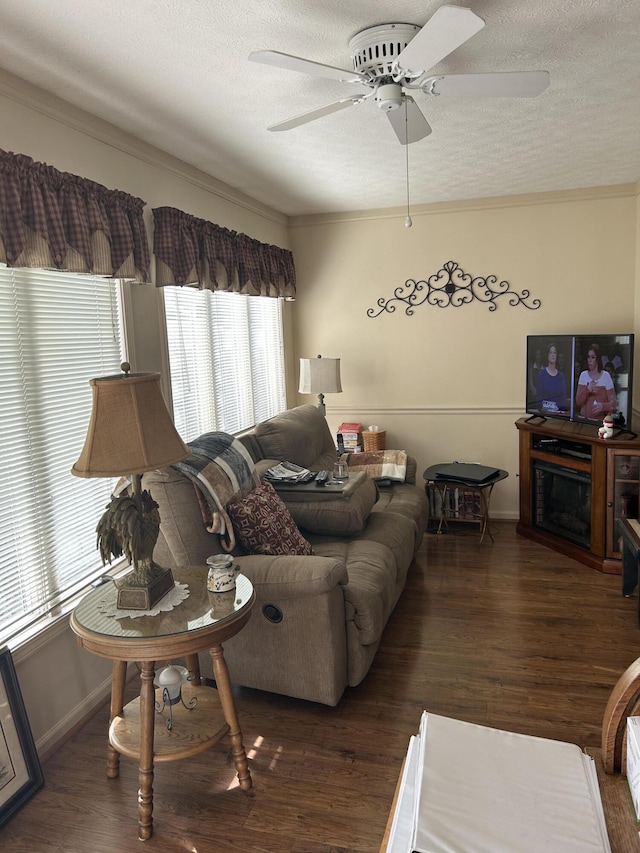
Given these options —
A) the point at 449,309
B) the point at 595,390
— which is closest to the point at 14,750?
the point at 595,390

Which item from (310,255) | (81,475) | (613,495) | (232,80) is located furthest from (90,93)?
(613,495)

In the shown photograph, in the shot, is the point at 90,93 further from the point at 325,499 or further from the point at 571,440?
the point at 571,440

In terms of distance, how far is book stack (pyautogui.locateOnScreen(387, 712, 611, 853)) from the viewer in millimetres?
824

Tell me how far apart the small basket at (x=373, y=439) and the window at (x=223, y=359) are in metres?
0.77

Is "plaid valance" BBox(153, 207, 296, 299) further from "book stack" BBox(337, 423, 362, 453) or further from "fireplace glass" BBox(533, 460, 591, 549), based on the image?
"fireplace glass" BBox(533, 460, 591, 549)

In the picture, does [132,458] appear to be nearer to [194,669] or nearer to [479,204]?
[194,669]

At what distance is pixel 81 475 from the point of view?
6.30 feet

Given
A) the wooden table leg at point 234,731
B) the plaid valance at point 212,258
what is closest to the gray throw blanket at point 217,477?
the wooden table leg at point 234,731

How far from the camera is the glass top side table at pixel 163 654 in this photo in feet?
6.21

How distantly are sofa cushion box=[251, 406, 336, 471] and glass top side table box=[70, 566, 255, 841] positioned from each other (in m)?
1.37

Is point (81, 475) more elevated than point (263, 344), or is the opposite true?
point (263, 344)

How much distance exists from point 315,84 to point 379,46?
45cm

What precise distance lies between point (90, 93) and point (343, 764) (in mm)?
2784

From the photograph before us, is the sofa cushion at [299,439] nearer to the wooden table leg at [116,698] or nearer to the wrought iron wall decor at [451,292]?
the wrought iron wall decor at [451,292]
